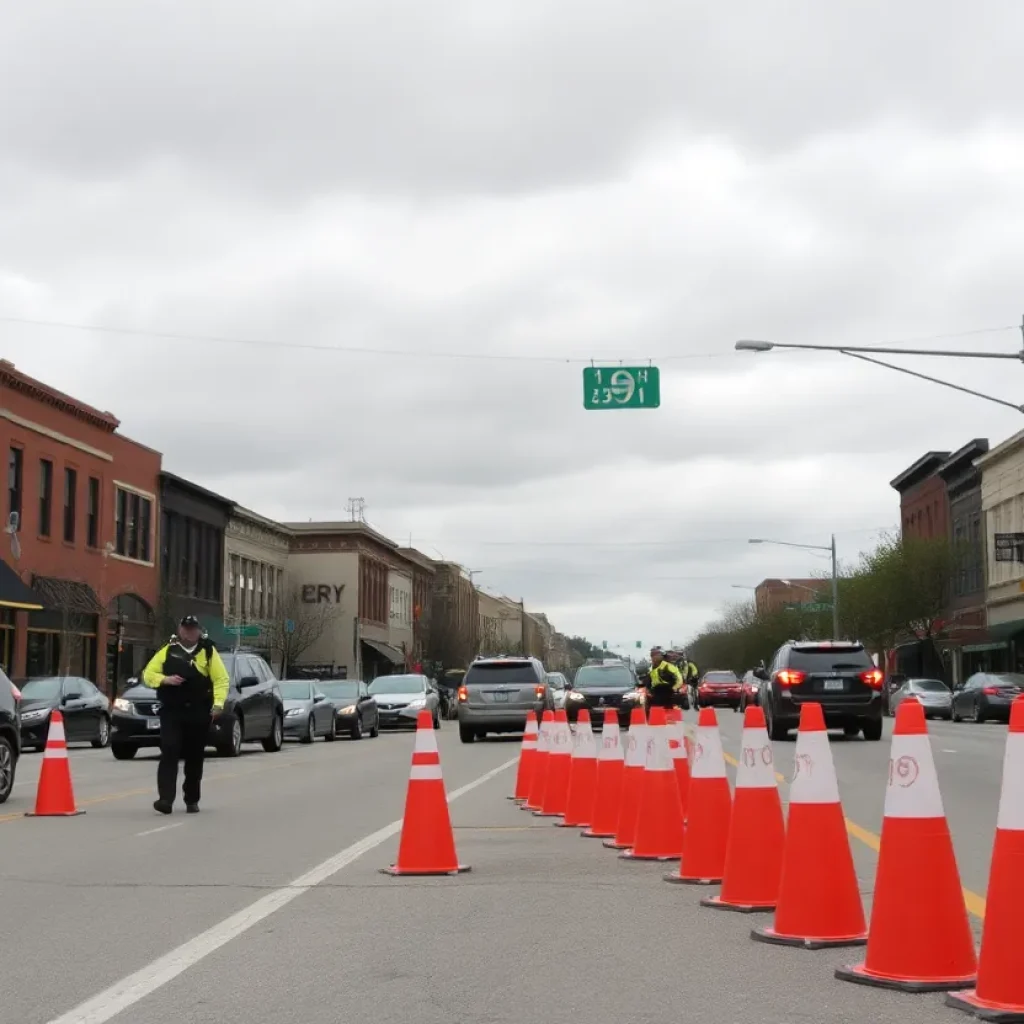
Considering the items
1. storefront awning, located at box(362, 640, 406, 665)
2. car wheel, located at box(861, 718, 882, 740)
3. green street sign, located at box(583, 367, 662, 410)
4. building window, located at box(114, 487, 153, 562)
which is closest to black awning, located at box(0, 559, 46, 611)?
building window, located at box(114, 487, 153, 562)

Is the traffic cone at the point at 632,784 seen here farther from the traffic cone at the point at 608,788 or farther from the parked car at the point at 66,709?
the parked car at the point at 66,709

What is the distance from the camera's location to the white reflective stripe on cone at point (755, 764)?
8.16 metres

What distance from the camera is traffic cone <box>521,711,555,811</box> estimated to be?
49.2 ft

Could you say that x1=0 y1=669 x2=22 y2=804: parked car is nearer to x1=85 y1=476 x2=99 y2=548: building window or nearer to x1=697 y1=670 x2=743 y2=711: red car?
x1=85 y1=476 x2=99 y2=548: building window

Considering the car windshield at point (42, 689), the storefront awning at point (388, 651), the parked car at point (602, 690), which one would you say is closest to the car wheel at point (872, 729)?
the parked car at point (602, 690)

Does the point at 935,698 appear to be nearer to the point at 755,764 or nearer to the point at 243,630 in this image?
the point at 243,630

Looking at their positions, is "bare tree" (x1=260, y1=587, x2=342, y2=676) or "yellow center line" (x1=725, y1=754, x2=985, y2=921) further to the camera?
"bare tree" (x1=260, y1=587, x2=342, y2=676)

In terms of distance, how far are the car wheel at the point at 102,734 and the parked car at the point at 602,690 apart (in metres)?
9.15

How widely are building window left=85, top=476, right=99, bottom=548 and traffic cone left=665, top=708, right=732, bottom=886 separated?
4394 centimetres

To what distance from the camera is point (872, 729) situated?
27766mm

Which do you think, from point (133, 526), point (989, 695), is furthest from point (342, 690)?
point (133, 526)

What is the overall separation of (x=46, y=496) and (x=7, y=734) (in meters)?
32.7

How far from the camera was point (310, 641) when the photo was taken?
77.4 metres

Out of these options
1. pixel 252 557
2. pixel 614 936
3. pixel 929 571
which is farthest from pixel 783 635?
pixel 614 936
